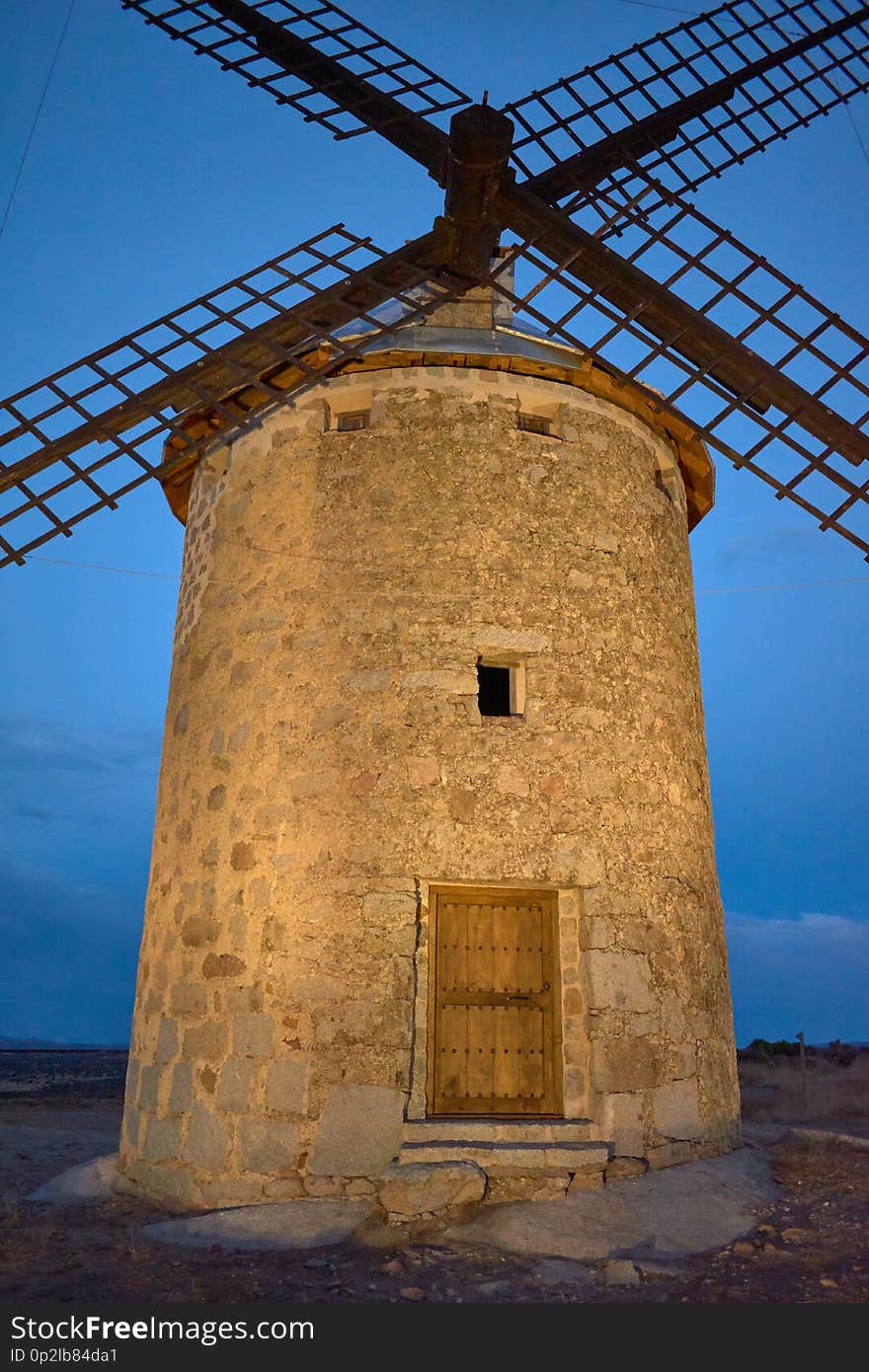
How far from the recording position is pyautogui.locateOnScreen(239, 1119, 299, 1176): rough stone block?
5.86m

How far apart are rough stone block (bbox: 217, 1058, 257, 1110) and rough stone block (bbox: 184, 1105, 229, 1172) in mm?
124

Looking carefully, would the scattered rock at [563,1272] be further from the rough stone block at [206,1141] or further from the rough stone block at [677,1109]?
the rough stone block at [206,1141]

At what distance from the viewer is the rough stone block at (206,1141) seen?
19.9 ft

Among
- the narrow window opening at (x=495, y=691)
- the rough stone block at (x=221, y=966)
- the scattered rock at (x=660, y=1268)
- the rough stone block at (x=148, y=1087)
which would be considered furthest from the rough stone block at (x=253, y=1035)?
the narrow window opening at (x=495, y=691)

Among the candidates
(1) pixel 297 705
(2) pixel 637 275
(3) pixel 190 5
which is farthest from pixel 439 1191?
(3) pixel 190 5

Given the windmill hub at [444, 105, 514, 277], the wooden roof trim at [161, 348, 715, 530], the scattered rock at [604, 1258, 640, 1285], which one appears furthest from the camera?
the windmill hub at [444, 105, 514, 277]

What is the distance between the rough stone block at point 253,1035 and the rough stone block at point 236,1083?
6 cm

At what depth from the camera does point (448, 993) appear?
6340 millimetres

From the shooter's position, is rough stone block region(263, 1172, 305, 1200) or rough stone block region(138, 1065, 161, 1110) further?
rough stone block region(138, 1065, 161, 1110)

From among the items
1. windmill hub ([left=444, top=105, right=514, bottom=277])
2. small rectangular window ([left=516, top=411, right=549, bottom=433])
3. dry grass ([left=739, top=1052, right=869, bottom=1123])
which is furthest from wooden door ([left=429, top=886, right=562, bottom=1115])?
dry grass ([left=739, top=1052, right=869, bottom=1123])

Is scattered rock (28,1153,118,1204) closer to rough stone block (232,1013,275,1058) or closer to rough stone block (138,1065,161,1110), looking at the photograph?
rough stone block (138,1065,161,1110)

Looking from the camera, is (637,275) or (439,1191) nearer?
(439,1191)

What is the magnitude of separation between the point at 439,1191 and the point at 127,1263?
164 centimetres

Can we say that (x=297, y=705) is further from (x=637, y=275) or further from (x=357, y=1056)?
(x=637, y=275)
